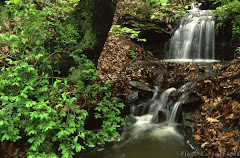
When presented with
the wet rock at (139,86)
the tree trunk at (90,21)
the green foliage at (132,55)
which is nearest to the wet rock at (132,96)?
the wet rock at (139,86)

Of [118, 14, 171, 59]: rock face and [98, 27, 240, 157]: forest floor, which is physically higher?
[118, 14, 171, 59]: rock face

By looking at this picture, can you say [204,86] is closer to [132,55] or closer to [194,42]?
[132,55]

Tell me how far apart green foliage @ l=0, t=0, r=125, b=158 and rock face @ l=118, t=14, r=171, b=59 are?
25.6ft

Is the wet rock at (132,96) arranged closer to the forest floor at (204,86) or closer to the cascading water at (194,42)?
the forest floor at (204,86)

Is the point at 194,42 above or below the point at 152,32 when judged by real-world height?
below

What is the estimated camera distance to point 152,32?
12.4 m

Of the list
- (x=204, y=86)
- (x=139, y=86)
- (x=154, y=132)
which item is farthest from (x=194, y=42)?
(x=154, y=132)

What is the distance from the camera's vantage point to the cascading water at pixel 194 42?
12.2 m

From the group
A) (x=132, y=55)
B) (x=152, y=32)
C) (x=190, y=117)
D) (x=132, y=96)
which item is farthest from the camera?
(x=152, y=32)

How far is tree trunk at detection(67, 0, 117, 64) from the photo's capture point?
5258 millimetres

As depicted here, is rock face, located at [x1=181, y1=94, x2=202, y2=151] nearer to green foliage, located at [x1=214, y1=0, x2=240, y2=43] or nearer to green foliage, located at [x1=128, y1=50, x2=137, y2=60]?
green foliage, located at [x1=128, y1=50, x2=137, y2=60]

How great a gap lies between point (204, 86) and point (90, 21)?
3892 millimetres

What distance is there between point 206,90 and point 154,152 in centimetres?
252

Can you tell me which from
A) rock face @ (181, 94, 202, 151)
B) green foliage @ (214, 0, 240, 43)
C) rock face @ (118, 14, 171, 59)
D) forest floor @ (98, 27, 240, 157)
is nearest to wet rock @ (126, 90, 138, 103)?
forest floor @ (98, 27, 240, 157)
